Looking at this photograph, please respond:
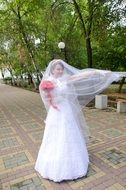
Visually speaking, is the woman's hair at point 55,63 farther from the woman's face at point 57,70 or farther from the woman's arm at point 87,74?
the woman's arm at point 87,74

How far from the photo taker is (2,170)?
419 cm

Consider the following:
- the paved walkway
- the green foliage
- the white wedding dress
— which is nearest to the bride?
the white wedding dress

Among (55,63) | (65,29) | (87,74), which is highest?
(65,29)

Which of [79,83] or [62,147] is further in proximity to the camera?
[79,83]

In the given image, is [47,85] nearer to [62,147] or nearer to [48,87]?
[48,87]

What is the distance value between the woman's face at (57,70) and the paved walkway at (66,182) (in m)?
1.79

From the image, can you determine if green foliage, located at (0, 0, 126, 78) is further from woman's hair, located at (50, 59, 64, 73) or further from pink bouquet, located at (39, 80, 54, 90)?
pink bouquet, located at (39, 80, 54, 90)

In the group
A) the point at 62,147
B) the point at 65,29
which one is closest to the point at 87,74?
the point at 62,147

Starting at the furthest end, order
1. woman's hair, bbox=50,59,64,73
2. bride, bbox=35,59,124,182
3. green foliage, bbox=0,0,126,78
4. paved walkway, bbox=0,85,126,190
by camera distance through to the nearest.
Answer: green foliage, bbox=0,0,126,78 < woman's hair, bbox=50,59,64,73 < bride, bbox=35,59,124,182 < paved walkway, bbox=0,85,126,190

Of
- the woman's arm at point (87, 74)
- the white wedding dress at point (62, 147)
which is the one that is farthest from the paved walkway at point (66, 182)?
the woman's arm at point (87, 74)

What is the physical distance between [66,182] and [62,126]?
2.98 ft

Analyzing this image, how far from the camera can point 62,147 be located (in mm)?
3738

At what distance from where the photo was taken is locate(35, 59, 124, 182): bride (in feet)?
12.2

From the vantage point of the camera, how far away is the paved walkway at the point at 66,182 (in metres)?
3.61
